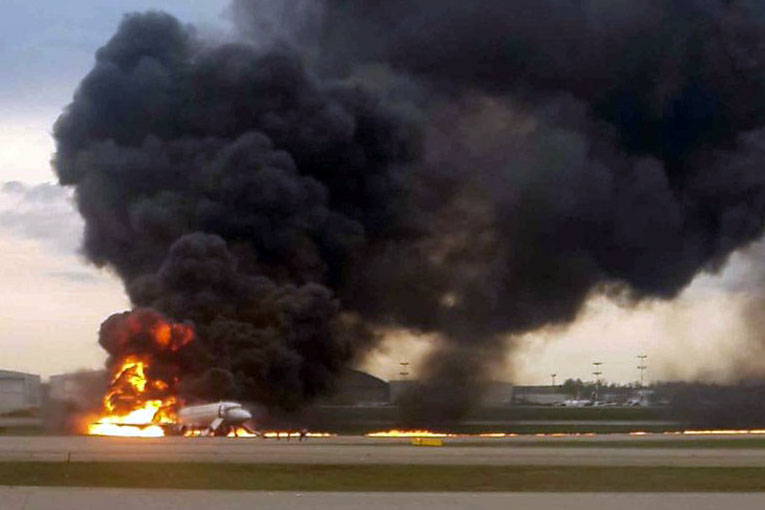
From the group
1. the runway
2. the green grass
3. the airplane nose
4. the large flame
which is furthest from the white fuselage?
the green grass

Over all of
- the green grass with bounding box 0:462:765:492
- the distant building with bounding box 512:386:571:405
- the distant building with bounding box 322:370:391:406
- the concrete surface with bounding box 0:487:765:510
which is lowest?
the concrete surface with bounding box 0:487:765:510

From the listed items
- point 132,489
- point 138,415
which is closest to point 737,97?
point 138,415

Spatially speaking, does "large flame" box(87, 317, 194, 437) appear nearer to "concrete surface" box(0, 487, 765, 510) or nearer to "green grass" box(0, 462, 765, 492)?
"green grass" box(0, 462, 765, 492)

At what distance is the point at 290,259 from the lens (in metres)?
79.9

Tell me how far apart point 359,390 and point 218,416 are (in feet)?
80.2

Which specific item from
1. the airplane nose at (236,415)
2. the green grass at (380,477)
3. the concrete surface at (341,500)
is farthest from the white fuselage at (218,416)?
the concrete surface at (341,500)

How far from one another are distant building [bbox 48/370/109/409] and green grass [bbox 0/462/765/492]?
31.3 m

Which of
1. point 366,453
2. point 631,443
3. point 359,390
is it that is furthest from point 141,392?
point 631,443

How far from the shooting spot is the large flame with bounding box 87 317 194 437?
69.4m

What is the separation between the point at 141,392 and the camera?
2781 inches

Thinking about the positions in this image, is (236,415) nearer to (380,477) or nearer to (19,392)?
(19,392)

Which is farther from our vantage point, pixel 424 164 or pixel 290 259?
pixel 424 164

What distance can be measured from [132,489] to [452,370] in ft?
176

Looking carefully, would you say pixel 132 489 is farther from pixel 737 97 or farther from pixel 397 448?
pixel 737 97
